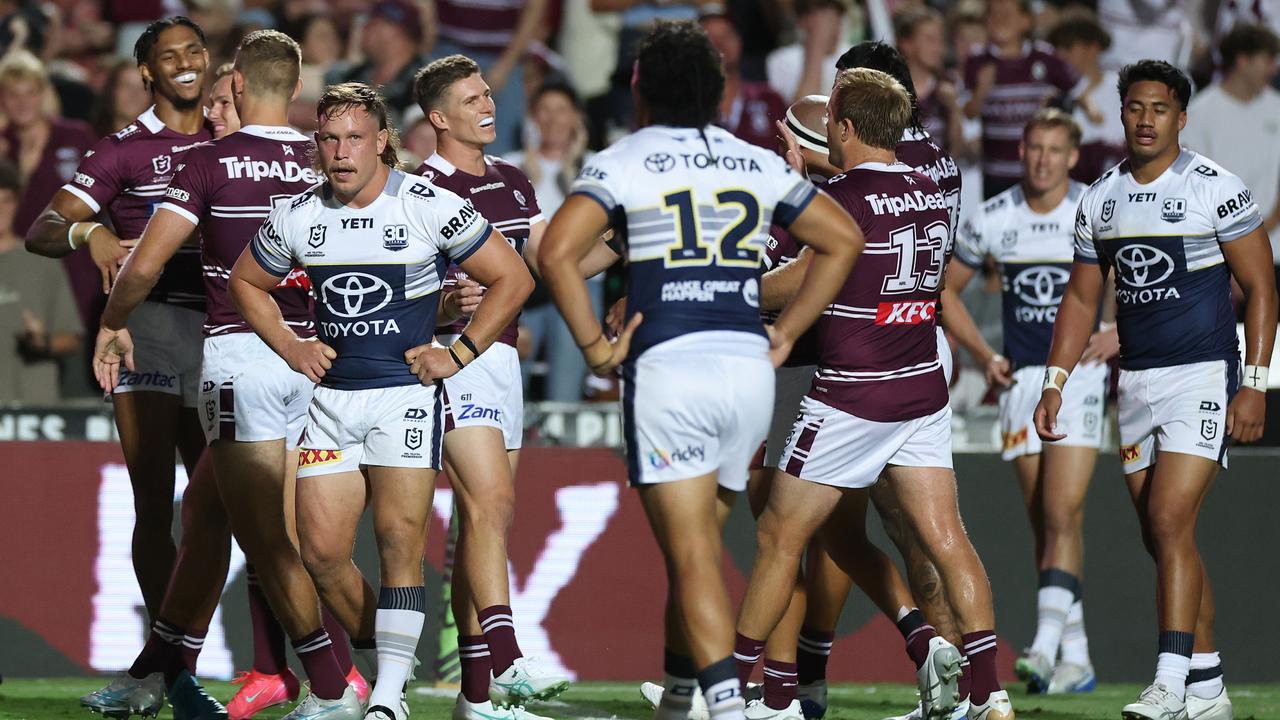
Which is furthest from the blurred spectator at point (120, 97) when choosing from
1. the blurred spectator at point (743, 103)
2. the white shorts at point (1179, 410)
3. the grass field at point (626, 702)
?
the white shorts at point (1179, 410)

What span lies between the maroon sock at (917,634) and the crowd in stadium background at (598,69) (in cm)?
418

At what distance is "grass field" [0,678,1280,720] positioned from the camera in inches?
311

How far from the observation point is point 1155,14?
14.2 m

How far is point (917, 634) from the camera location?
7195mm

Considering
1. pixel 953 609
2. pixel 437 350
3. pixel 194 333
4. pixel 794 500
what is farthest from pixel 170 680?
pixel 953 609

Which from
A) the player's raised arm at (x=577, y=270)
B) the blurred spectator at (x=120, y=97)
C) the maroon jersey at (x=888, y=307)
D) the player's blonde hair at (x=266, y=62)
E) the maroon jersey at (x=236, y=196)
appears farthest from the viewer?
A: the blurred spectator at (x=120, y=97)

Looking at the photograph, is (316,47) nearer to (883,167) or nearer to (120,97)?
(120,97)

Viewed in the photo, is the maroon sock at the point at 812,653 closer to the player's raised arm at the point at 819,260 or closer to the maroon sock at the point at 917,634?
the maroon sock at the point at 917,634

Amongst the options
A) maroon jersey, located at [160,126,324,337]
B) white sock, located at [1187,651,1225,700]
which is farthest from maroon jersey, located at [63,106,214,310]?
white sock, located at [1187,651,1225,700]

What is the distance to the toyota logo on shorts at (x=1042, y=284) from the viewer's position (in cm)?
945

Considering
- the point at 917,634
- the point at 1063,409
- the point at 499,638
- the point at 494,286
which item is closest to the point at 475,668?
the point at 499,638

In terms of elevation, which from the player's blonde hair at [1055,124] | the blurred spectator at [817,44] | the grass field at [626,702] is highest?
the blurred spectator at [817,44]

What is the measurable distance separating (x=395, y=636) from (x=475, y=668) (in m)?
0.66

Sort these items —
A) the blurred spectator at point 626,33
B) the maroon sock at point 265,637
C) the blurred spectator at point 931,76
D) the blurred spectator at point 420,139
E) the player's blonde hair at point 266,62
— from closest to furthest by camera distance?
the player's blonde hair at point 266,62 → the maroon sock at point 265,637 → the blurred spectator at point 420,139 → the blurred spectator at point 931,76 → the blurred spectator at point 626,33
